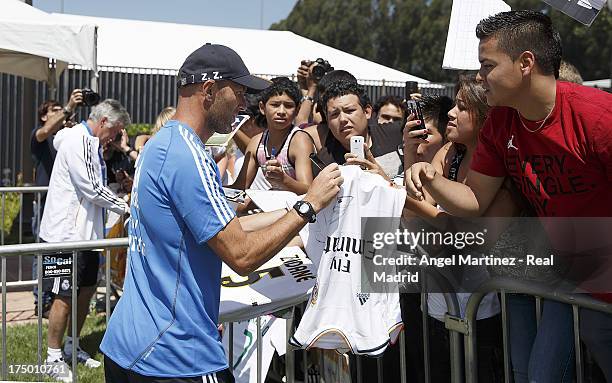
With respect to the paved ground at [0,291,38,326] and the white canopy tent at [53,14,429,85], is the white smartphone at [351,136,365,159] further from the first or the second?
the white canopy tent at [53,14,429,85]

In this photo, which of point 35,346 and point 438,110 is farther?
point 35,346

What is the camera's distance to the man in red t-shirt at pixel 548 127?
2861mm

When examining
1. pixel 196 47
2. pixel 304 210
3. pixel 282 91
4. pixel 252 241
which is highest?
pixel 196 47

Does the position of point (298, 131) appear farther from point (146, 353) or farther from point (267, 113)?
point (146, 353)

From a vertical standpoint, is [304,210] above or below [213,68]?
below

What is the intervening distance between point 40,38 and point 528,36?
5.96 metres

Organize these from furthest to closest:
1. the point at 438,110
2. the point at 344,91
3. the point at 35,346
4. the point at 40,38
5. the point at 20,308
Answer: the point at 20,308 → the point at 40,38 → the point at 35,346 → the point at 344,91 → the point at 438,110

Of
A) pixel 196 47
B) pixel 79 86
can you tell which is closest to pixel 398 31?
pixel 196 47

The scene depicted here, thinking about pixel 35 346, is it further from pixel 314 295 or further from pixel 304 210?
pixel 304 210

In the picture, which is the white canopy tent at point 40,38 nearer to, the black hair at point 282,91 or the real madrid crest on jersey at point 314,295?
the black hair at point 282,91

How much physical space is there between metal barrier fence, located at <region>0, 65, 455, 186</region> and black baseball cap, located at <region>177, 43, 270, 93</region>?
32.5ft

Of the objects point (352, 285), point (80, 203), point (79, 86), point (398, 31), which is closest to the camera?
point (352, 285)

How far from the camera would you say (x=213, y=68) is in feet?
9.35

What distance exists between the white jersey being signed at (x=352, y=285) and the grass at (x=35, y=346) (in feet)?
9.71
